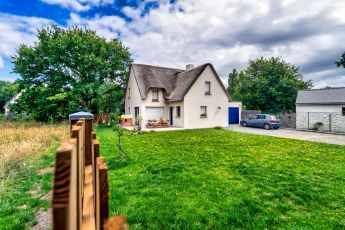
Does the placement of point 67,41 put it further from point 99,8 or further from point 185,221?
point 185,221

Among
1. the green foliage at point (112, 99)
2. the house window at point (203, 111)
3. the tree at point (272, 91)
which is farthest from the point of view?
the tree at point (272, 91)

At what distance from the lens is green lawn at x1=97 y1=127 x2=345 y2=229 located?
11.5ft

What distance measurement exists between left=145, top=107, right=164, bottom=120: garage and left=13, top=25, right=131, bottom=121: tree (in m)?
6.62

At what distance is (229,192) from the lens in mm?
4598

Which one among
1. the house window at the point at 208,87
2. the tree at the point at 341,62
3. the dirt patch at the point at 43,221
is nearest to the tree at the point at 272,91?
the house window at the point at 208,87

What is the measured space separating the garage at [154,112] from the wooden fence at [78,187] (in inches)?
811

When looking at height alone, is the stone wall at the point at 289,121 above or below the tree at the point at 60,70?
below

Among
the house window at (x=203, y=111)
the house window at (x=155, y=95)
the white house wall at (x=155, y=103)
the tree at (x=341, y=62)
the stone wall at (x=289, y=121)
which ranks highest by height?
the tree at (x=341, y=62)

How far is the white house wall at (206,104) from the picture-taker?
70.0 feet

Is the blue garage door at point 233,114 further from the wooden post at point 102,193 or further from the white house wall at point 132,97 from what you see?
the wooden post at point 102,193

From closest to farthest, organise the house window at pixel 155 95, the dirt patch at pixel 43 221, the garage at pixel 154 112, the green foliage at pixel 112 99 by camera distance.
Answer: the dirt patch at pixel 43 221 → the garage at pixel 154 112 → the house window at pixel 155 95 → the green foliage at pixel 112 99

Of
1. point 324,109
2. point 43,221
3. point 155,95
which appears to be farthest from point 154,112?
point 43,221

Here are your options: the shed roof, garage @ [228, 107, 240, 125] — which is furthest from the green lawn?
garage @ [228, 107, 240, 125]

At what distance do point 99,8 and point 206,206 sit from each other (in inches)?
636
